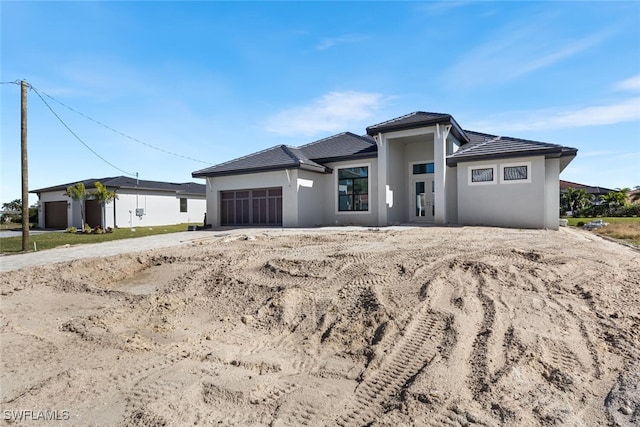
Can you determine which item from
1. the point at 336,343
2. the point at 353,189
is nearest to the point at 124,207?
the point at 353,189

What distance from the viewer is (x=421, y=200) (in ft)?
62.8

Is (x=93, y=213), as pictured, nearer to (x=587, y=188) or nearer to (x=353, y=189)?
(x=353, y=189)

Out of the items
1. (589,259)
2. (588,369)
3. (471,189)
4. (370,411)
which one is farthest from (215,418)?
(471,189)

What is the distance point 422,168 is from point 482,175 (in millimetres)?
3753

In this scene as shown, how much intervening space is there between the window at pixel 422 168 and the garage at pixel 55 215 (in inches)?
1057

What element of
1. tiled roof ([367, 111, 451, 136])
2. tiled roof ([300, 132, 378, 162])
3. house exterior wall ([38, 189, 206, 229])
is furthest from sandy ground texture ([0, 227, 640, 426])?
house exterior wall ([38, 189, 206, 229])

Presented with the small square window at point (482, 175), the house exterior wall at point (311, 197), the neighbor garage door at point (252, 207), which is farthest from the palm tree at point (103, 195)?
the small square window at point (482, 175)

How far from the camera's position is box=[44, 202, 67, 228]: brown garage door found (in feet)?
93.5

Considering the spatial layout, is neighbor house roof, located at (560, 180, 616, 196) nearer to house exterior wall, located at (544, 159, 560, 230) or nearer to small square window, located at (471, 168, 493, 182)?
house exterior wall, located at (544, 159, 560, 230)

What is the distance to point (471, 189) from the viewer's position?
52.5 ft

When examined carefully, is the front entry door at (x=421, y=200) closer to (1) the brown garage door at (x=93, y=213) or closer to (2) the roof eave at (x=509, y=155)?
(2) the roof eave at (x=509, y=155)

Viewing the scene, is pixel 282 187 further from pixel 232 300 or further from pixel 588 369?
pixel 588 369

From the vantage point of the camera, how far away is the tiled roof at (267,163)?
57.6ft

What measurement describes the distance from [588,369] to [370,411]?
2216mm
